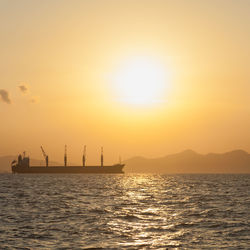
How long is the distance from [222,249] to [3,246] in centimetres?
1326

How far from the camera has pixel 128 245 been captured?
28.9 metres

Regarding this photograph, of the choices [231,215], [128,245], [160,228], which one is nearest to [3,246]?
[128,245]

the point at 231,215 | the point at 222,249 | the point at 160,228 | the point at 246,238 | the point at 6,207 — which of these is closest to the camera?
the point at 222,249

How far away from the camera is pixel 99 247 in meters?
28.2

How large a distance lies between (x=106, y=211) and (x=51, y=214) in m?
6.37

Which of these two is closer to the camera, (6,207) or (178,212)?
(178,212)

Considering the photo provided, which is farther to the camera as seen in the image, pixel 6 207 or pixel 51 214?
pixel 6 207

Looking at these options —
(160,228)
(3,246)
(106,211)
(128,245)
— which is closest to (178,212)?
(106,211)

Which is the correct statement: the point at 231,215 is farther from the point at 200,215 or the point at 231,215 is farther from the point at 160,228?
the point at 160,228

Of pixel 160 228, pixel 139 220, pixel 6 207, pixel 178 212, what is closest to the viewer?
pixel 160 228

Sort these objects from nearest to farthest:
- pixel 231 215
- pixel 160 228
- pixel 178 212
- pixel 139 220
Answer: pixel 160 228
pixel 139 220
pixel 231 215
pixel 178 212

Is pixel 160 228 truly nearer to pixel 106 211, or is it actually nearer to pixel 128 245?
pixel 128 245

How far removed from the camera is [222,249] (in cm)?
2783

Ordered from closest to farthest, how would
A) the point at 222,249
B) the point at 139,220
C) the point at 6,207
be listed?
1. the point at 222,249
2. the point at 139,220
3. the point at 6,207
